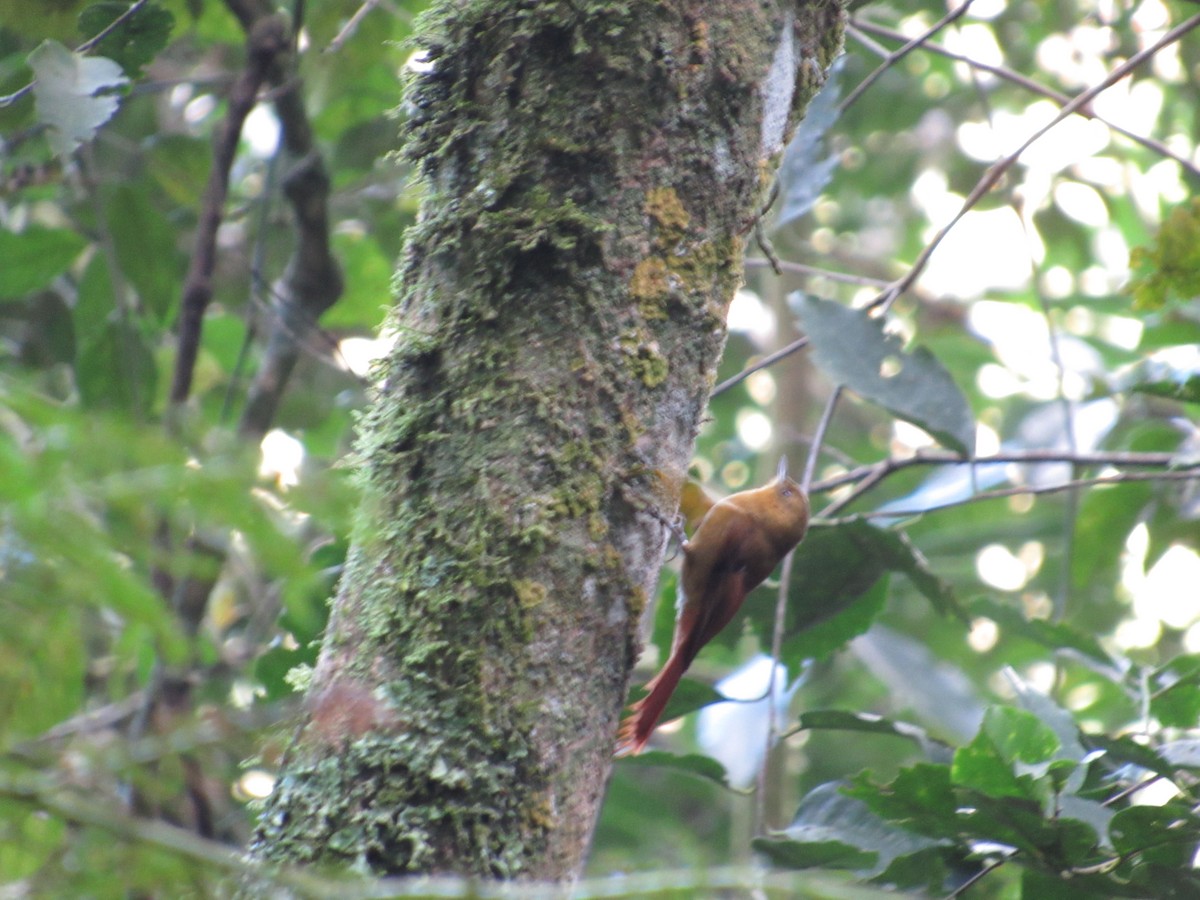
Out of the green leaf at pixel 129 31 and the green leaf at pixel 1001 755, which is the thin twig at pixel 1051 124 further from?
the green leaf at pixel 129 31

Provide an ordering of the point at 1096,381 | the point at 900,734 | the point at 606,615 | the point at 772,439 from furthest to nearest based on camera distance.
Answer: the point at 772,439
the point at 1096,381
the point at 900,734
the point at 606,615

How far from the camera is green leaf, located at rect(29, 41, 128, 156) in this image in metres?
1.78

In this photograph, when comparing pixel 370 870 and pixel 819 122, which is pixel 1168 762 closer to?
pixel 370 870

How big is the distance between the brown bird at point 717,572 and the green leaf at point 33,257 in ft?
Answer: 6.27

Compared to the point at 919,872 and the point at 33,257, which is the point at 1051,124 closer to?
the point at 919,872

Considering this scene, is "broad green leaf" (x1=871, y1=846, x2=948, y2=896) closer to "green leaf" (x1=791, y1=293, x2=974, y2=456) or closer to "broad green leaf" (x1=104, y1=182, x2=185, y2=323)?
"green leaf" (x1=791, y1=293, x2=974, y2=456)

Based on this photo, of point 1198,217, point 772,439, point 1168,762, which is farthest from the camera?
point 772,439

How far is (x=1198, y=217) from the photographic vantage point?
8.12ft

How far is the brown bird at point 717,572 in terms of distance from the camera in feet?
7.88

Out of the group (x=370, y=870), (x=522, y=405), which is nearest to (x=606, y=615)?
(x=522, y=405)

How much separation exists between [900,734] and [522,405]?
4.39 feet

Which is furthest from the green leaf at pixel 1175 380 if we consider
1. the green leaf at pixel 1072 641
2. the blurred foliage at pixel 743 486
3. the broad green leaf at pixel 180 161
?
the broad green leaf at pixel 180 161

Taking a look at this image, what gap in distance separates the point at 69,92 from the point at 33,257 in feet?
4.98

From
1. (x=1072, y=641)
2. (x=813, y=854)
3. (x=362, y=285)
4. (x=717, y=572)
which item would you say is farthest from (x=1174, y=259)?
(x=362, y=285)
